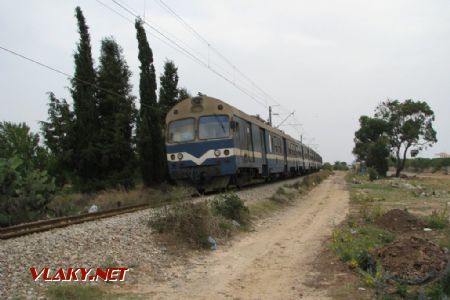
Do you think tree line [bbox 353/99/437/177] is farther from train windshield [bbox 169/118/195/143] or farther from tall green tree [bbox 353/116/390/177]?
train windshield [bbox 169/118/195/143]

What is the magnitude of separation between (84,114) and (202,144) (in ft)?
37.4

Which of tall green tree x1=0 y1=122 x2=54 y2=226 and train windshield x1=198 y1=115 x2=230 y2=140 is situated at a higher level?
train windshield x1=198 y1=115 x2=230 y2=140

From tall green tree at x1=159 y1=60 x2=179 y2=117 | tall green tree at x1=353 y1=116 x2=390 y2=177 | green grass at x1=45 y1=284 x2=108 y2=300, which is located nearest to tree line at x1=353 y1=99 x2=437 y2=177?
tall green tree at x1=353 y1=116 x2=390 y2=177

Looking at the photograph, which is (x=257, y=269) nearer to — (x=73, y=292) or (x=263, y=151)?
(x=73, y=292)

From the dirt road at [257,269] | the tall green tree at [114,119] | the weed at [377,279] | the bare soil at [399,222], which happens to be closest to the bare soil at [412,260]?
the weed at [377,279]

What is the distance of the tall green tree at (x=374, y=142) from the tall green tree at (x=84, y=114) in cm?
2836

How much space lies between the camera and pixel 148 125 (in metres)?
23.7

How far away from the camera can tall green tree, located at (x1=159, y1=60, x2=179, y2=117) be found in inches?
1180

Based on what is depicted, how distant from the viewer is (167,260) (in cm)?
782

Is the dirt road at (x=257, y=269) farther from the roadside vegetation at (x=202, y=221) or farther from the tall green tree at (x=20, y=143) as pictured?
the tall green tree at (x=20, y=143)

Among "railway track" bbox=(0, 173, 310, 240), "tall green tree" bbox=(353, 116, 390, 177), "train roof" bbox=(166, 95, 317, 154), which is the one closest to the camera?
"railway track" bbox=(0, 173, 310, 240)

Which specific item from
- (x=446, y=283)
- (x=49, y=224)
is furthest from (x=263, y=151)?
(x=446, y=283)

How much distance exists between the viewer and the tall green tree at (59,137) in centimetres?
2575

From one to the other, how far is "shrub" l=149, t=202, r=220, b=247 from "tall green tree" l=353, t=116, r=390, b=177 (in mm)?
37801
